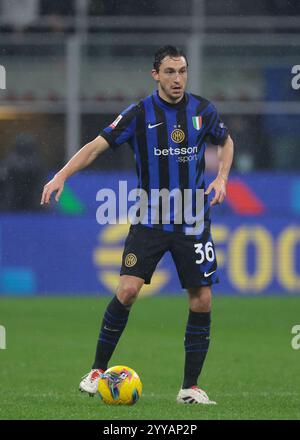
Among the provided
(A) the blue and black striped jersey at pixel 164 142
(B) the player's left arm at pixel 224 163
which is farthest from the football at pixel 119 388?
(B) the player's left arm at pixel 224 163

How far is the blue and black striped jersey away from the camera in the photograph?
7.20 metres

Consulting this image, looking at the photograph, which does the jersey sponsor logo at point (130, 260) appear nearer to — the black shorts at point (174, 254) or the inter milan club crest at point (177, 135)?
the black shorts at point (174, 254)

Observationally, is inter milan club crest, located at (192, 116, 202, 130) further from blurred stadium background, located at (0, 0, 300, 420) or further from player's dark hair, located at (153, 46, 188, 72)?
blurred stadium background, located at (0, 0, 300, 420)

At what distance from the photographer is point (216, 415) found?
6445mm

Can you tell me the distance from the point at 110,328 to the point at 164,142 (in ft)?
3.64

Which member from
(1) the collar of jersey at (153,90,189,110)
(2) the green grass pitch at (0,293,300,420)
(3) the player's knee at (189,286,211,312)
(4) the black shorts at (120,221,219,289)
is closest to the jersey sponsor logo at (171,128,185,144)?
(1) the collar of jersey at (153,90,189,110)

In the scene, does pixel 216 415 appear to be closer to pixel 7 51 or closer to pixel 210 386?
pixel 210 386

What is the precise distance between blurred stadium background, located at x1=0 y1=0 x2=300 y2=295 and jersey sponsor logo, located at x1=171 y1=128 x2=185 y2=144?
675 cm

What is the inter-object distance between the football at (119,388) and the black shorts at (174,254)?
575mm

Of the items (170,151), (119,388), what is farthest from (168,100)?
(119,388)

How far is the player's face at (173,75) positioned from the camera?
278 inches

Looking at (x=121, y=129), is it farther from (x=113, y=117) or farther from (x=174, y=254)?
(x=113, y=117)

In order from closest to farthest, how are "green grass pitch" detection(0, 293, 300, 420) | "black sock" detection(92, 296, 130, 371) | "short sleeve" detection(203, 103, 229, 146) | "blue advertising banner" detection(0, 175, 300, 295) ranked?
"green grass pitch" detection(0, 293, 300, 420)
"black sock" detection(92, 296, 130, 371)
"short sleeve" detection(203, 103, 229, 146)
"blue advertising banner" detection(0, 175, 300, 295)

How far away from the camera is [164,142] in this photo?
23.6 feet
